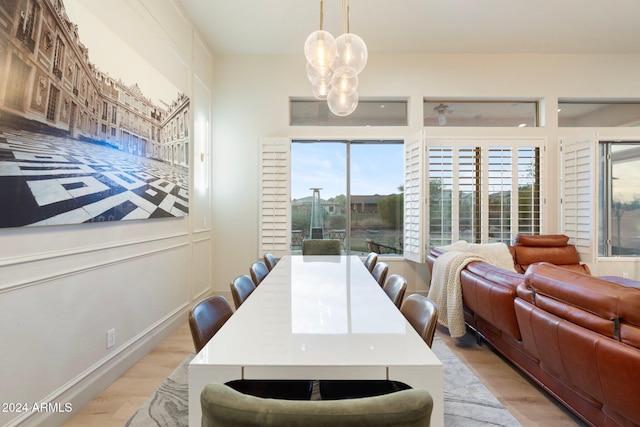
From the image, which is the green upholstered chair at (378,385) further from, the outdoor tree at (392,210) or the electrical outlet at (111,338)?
the outdoor tree at (392,210)

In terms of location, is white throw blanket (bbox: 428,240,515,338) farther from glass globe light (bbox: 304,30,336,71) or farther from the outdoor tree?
glass globe light (bbox: 304,30,336,71)

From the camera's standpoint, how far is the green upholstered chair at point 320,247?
11.9 ft

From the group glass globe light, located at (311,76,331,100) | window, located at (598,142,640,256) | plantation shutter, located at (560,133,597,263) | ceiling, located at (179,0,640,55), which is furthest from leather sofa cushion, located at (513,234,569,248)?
glass globe light, located at (311,76,331,100)

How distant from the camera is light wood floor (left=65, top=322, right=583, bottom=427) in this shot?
183 centimetres

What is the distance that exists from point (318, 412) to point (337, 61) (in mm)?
2268

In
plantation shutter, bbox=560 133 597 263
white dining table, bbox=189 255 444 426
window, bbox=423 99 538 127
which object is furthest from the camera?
window, bbox=423 99 538 127

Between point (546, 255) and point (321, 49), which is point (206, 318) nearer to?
point (321, 49)

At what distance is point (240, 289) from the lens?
5.83ft

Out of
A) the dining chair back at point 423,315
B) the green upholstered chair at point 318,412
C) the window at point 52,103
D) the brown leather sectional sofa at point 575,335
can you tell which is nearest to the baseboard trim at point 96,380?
the window at point 52,103

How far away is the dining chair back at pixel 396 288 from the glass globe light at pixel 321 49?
1535 mm

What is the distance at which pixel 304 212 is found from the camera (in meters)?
4.55

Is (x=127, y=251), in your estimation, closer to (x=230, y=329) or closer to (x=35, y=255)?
(x=35, y=255)

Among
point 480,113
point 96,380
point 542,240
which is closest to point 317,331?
point 96,380

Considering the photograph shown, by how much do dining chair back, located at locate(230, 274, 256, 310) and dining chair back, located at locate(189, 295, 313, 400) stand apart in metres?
0.25
